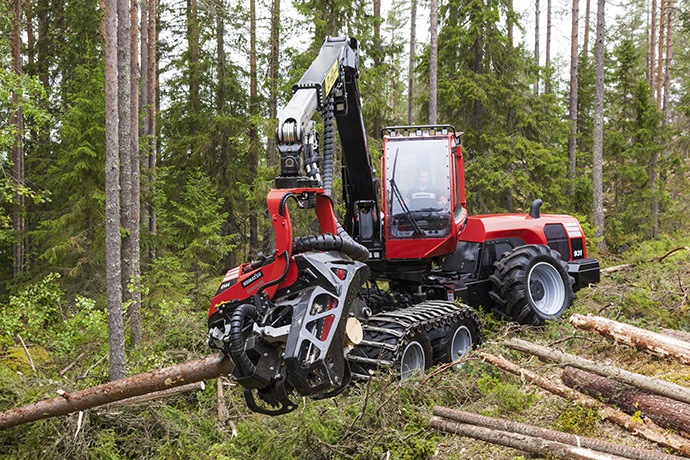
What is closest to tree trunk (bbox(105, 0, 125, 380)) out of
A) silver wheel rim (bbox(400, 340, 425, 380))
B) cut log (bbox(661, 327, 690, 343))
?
silver wheel rim (bbox(400, 340, 425, 380))

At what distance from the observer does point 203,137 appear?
54.5 ft

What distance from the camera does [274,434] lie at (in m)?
4.76

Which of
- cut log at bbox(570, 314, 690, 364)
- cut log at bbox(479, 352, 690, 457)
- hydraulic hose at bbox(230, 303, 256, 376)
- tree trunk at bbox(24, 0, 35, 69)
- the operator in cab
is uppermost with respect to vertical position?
tree trunk at bbox(24, 0, 35, 69)

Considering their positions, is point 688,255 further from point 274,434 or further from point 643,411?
Result: point 274,434

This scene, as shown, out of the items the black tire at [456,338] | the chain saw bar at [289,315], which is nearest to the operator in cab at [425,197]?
the black tire at [456,338]

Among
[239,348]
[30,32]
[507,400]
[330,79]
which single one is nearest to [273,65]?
[30,32]

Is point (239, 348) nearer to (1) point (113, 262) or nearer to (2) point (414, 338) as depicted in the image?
(2) point (414, 338)

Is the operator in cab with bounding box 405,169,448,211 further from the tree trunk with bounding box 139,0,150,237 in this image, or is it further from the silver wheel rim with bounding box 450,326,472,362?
the tree trunk with bounding box 139,0,150,237

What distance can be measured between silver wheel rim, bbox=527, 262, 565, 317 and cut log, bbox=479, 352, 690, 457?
290 cm

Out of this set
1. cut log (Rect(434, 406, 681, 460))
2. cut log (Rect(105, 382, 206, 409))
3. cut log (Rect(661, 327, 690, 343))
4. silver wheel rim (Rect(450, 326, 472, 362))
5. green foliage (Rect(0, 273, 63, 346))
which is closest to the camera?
cut log (Rect(434, 406, 681, 460))

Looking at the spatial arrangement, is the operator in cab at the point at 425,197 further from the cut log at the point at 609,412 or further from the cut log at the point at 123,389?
the cut log at the point at 123,389

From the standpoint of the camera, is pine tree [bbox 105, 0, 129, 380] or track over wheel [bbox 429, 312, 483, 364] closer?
track over wheel [bbox 429, 312, 483, 364]

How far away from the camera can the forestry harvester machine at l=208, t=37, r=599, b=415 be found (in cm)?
346

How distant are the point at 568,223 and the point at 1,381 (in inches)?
335
